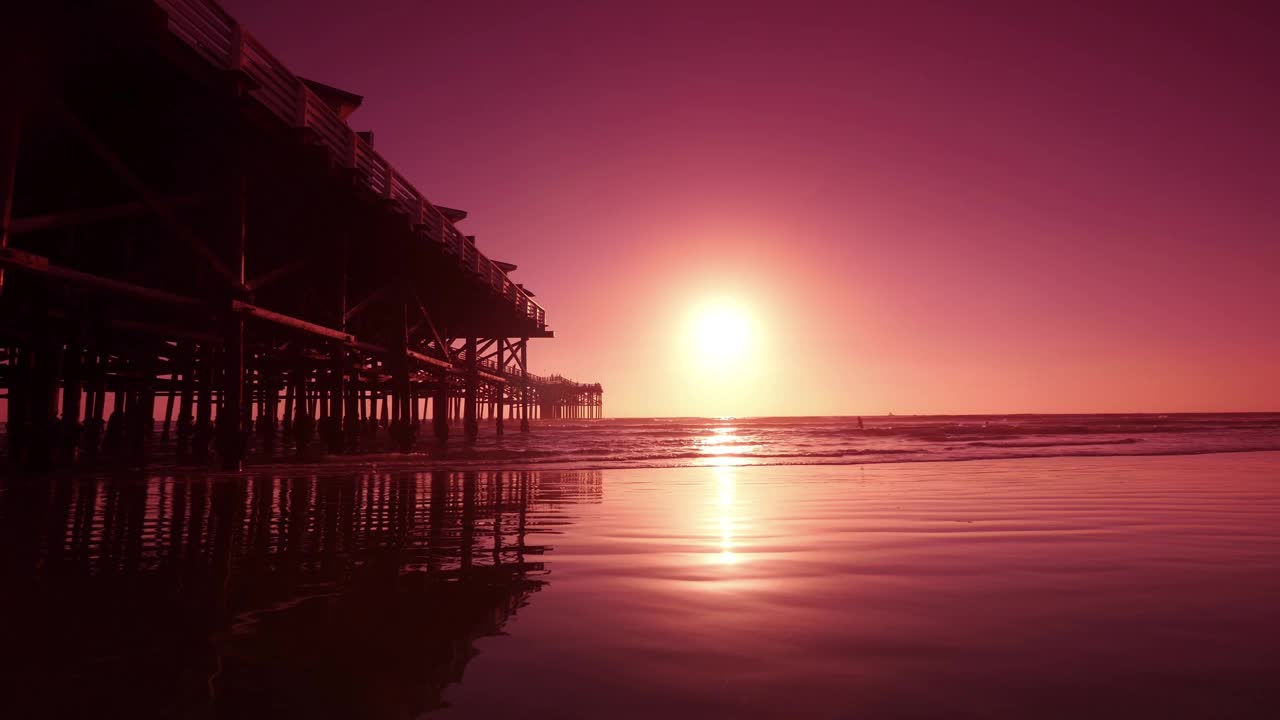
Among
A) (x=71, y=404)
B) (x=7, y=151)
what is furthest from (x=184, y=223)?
(x=71, y=404)

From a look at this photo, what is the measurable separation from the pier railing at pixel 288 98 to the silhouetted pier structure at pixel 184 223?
0.03 m

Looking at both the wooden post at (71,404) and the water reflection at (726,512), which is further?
the wooden post at (71,404)

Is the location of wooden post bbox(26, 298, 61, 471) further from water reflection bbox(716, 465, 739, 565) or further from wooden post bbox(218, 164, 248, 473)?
water reflection bbox(716, 465, 739, 565)

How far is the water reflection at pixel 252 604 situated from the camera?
77.6 inches

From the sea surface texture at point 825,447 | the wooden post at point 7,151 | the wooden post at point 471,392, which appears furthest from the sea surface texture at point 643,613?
the wooden post at point 471,392

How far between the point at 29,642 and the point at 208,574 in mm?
1251

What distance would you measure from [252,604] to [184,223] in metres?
12.6

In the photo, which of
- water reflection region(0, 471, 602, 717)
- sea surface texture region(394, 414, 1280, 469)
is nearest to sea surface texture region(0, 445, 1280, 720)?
water reflection region(0, 471, 602, 717)

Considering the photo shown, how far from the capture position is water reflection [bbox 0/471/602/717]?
6.47 feet

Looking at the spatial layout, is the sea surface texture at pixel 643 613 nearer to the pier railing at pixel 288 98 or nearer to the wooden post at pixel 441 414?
the pier railing at pixel 288 98

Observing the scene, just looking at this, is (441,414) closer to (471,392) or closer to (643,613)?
(471,392)

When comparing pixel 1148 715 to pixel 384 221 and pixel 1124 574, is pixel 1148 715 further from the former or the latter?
pixel 384 221

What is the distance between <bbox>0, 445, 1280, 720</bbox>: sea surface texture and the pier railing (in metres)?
5.66

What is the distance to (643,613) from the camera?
9.25ft
